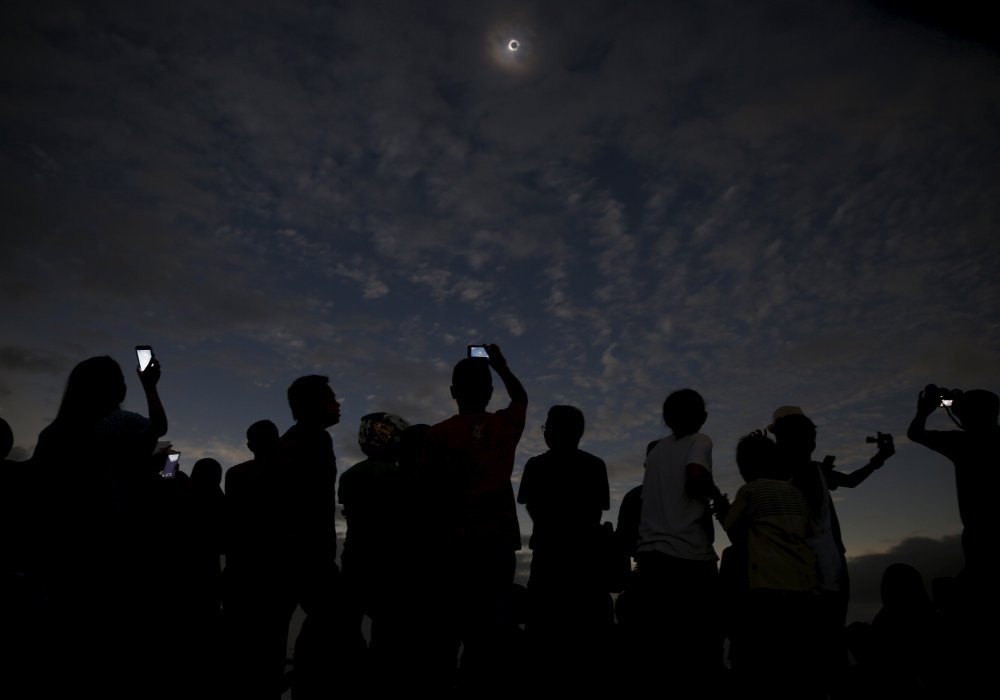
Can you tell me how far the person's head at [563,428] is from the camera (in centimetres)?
498

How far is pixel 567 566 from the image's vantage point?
4.63 m

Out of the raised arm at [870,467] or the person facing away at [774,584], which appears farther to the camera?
the raised arm at [870,467]

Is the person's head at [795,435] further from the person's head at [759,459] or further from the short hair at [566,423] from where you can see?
the short hair at [566,423]

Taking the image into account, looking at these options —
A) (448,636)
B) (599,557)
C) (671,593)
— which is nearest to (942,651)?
(671,593)

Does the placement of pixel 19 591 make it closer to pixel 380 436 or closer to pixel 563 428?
pixel 380 436

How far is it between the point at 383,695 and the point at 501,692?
793 millimetres

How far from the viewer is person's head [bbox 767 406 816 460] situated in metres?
4.66

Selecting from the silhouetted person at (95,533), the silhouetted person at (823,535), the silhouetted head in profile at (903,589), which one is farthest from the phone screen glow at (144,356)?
the silhouetted head in profile at (903,589)

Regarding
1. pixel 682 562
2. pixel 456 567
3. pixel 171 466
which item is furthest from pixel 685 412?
pixel 171 466

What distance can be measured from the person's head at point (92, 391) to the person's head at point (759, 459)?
457cm

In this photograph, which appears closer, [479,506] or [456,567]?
[456,567]

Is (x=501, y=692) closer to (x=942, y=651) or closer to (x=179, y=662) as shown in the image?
(x=179, y=662)

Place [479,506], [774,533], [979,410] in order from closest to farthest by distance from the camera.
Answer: [479,506] < [774,533] < [979,410]

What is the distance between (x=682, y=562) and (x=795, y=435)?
1535 mm
